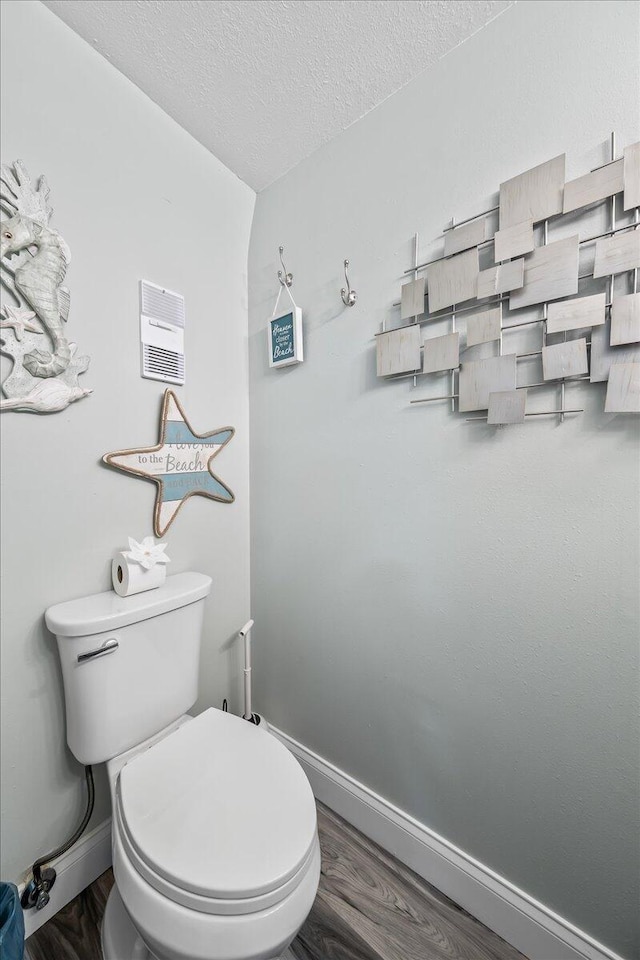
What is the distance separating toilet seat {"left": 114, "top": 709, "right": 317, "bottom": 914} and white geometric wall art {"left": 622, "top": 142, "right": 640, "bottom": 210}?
1.36 meters

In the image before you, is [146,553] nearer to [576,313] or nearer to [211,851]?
[211,851]

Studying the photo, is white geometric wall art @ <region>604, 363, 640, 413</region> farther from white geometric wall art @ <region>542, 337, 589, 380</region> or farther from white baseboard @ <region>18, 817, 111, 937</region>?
white baseboard @ <region>18, 817, 111, 937</region>

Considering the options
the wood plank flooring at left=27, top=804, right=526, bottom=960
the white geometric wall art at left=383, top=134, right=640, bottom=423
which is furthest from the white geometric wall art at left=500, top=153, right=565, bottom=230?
the wood plank flooring at left=27, top=804, right=526, bottom=960

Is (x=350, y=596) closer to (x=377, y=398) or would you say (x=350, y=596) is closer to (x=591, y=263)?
(x=377, y=398)

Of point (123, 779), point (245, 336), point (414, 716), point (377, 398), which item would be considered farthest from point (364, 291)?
point (123, 779)

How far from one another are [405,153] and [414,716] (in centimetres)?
157

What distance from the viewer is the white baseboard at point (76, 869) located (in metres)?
0.89

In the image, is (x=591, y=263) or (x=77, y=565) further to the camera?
(x=77, y=565)

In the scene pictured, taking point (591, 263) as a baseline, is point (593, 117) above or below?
above

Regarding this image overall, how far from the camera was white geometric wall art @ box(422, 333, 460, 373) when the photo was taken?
35.4 inches

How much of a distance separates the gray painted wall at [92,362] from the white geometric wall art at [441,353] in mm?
735

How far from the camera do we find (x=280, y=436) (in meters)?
1.31

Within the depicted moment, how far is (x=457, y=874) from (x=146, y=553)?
3.91ft

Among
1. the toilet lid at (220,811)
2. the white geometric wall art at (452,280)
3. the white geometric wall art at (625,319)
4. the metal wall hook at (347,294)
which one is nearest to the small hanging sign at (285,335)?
the metal wall hook at (347,294)
